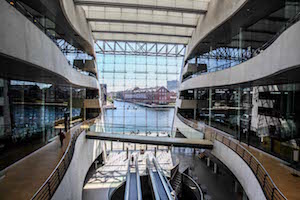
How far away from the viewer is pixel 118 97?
2095 centimetres

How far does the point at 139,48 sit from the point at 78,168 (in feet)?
52.9

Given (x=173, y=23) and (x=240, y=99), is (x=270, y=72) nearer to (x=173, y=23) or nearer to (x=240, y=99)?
(x=240, y=99)

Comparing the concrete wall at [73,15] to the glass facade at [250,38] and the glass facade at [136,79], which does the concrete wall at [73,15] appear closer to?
the glass facade at [136,79]

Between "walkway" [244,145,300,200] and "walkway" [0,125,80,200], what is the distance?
6.64 metres

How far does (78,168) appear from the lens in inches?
346

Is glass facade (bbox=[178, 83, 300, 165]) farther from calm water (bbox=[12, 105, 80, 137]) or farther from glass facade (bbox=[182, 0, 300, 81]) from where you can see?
calm water (bbox=[12, 105, 80, 137])

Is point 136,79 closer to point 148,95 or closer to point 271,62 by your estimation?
point 148,95

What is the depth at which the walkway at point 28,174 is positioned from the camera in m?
4.40

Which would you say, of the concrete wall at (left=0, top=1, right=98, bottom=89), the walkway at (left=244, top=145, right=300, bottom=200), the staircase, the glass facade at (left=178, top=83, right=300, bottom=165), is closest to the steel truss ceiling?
the glass facade at (left=178, top=83, right=300, bottom=165)

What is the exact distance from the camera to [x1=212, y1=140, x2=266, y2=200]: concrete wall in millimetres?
5655

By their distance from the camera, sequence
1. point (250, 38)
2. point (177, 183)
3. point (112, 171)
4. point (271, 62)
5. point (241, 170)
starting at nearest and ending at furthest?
point (271, 62), point (241, 170), point (250, 38), point (177, 183), point (112, 171)

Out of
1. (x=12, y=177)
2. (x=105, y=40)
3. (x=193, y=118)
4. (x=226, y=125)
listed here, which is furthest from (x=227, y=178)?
(x=105, y=40)

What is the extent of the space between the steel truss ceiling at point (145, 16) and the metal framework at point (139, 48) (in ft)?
4.18

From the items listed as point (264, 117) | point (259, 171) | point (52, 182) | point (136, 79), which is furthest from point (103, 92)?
point (259, 171)
